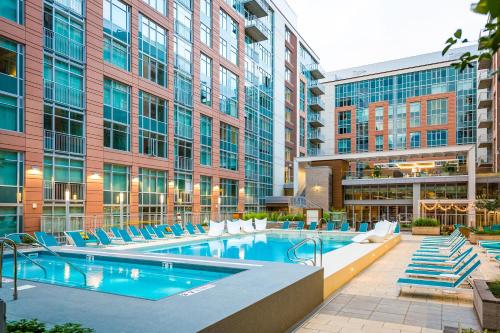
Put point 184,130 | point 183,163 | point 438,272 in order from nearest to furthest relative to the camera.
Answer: point 438,272 → point 183,163 → point 184,130

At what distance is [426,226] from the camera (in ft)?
79.0

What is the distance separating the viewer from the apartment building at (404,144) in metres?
31.5

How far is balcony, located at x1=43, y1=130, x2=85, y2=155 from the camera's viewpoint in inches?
797

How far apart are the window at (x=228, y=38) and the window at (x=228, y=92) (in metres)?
1.43

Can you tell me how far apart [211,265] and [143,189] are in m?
17.1

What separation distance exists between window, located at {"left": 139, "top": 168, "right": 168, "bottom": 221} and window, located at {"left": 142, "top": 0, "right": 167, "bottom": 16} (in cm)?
1084

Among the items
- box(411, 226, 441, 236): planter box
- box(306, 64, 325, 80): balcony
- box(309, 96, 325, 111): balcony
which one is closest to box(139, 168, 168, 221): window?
box(411, 226, 441, 236): planter box

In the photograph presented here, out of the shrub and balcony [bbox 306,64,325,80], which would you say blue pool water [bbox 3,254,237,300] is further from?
balcony [bbox 306,64,325,80]

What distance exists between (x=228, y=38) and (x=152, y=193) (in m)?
17.0

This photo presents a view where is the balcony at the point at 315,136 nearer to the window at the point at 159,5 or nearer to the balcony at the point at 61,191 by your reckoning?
the window at the point at 159,5

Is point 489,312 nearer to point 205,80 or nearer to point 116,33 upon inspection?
point 116,33

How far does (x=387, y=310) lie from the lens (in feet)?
25.0

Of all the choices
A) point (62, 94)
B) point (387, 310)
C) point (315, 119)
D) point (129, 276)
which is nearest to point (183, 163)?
point (62, 94)

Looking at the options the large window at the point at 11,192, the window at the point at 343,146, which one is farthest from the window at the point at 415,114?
the large window at the point at 11,192
